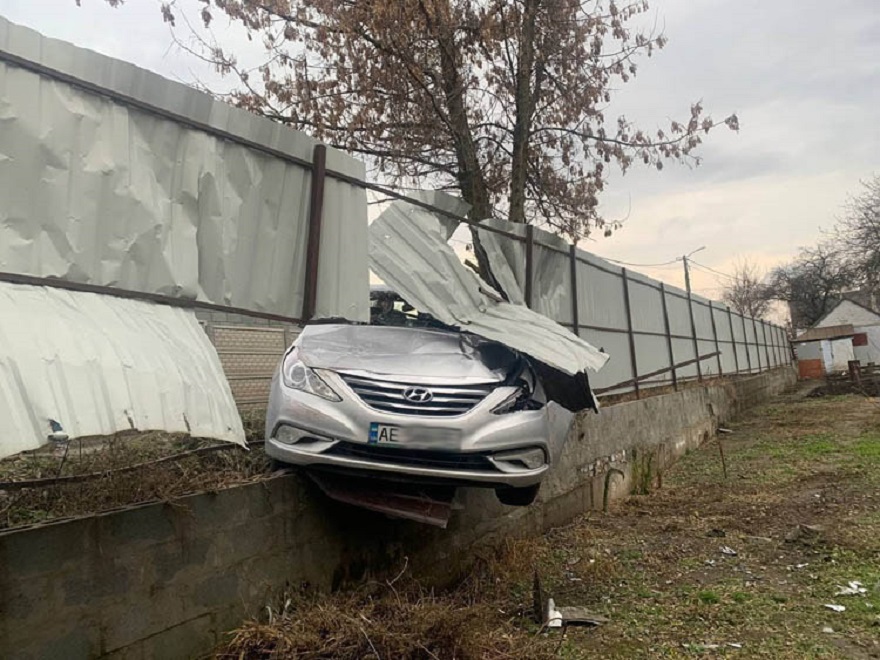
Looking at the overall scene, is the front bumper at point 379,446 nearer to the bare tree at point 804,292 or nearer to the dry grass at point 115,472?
the dry grass at point 115,472

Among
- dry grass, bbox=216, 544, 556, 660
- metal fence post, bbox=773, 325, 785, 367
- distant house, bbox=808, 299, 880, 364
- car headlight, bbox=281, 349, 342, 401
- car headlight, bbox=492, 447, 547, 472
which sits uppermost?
distant house, bbox=808, 299, 880, 364

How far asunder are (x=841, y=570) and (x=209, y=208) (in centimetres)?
491

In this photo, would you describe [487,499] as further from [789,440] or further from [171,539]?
[789,440]

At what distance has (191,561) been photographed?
127 inches

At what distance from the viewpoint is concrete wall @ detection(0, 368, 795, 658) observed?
8.55 ft

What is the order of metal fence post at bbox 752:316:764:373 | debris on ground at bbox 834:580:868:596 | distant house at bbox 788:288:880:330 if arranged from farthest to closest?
distant house at bbox 788:288:880:330 → metal fence post at bbox 752:316:764:373 → debris on ground at bbox 834:580:868:596

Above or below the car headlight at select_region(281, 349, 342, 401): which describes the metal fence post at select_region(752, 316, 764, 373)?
above

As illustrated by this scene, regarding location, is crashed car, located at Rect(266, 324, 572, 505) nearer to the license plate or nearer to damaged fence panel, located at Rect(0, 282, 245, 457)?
the license plate

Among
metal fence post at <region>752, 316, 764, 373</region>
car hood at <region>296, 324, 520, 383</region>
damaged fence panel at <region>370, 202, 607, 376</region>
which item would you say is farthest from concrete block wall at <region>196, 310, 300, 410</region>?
metal fence post at <region>752, 316, 764, 373</region>

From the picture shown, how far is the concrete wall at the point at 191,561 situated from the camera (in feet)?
8.55

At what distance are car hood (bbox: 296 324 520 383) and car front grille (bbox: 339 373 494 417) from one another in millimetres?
98

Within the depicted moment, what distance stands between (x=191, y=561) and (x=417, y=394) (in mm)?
1484

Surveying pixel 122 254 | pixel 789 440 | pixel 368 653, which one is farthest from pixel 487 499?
pixel 789 440

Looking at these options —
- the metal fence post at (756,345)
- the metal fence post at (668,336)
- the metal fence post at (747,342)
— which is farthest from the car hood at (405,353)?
the metal fence post at (756,345)
